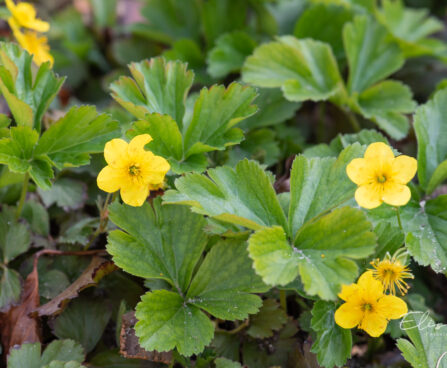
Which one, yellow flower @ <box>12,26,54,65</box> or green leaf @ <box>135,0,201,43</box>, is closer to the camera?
yellow flower @ <box>12,26,54,65</box>

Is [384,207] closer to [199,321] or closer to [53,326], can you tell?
[199,321]

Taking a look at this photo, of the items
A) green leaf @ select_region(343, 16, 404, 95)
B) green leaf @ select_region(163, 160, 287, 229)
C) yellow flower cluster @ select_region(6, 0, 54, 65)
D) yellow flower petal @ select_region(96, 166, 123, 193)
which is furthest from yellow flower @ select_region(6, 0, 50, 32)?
green leaf @ select_region(343, 16, 404, 95)

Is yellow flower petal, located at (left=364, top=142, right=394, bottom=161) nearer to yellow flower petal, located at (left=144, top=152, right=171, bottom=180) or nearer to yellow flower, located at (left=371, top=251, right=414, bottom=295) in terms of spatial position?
yellow flower, located at (left=371, top=251, right=414, bottom=295)

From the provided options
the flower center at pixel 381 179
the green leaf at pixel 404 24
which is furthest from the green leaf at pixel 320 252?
the green leaf at pixel 404 24

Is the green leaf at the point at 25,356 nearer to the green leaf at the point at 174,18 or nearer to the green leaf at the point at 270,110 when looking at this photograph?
the green leaf at the point at 270,110

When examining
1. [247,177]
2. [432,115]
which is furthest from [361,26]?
[247,177]

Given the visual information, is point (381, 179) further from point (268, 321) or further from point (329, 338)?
point (268, 321)

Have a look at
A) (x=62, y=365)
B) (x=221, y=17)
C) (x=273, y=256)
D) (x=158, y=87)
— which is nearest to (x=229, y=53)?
(x=221, y=17)
